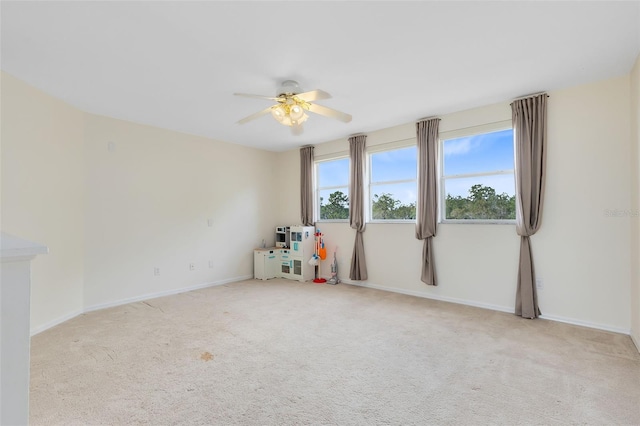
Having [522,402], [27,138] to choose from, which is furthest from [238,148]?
[522,402]

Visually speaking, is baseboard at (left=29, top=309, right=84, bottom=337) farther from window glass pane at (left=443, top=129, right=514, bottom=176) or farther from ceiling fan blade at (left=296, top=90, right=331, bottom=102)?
window glass pane at (left=443, top=129, right=514, bottom=176)

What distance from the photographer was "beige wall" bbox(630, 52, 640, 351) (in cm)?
275

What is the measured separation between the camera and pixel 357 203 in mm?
5207

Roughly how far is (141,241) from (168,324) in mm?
1648

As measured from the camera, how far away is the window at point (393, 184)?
4.77 m

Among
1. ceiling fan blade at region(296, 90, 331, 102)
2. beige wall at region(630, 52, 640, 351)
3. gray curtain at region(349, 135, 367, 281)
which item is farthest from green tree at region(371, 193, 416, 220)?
ceiling fan blade at region(296, 90, 331, 102)

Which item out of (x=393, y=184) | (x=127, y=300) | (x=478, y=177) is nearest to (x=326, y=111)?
(x=393, y=184)

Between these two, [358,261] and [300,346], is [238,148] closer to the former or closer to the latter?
[358,261]

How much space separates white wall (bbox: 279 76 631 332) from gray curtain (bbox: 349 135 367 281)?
136 cm

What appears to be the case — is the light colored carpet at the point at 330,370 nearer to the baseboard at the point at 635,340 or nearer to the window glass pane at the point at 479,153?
the baseboard at the point at 635,340

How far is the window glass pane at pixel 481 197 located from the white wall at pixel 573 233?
0.67 ft

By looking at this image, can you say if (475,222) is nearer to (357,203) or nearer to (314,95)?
(357,203)

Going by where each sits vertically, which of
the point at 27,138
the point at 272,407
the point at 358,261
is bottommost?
the point at 272,407

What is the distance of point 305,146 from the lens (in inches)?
237
